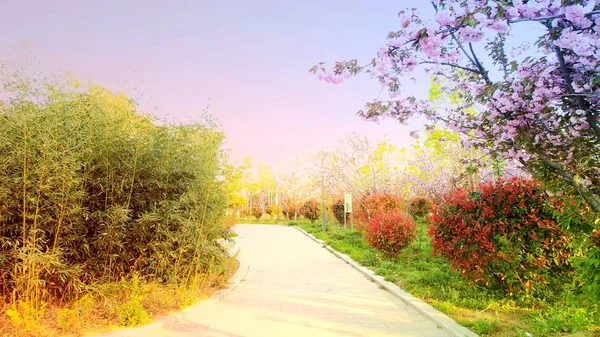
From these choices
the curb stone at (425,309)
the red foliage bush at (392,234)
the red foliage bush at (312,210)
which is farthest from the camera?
the red foliage bush at (312,210)

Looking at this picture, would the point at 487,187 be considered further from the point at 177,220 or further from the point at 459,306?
the point at 177,220

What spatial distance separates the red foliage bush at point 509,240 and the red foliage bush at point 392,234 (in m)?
2.74

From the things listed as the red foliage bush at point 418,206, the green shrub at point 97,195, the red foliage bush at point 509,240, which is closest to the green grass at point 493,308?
the red foliage bush at point 509,240

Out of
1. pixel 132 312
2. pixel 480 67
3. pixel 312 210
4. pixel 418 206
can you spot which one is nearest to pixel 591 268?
pixel 480 67

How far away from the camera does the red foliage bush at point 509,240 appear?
4746 mm

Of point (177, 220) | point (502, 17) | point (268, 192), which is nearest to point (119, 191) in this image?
point (177, 220)

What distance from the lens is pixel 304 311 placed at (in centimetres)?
492

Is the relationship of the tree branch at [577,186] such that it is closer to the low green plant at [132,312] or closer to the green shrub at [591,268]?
the green shrub at [591,268]

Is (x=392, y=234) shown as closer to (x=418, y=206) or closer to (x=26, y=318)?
(x=26, y=318)

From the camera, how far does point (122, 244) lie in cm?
466

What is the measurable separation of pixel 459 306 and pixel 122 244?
13.0ft

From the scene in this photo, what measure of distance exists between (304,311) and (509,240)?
101 inches

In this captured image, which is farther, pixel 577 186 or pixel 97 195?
pixel 97 195

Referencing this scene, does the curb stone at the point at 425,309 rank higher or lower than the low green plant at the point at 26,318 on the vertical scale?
lower
